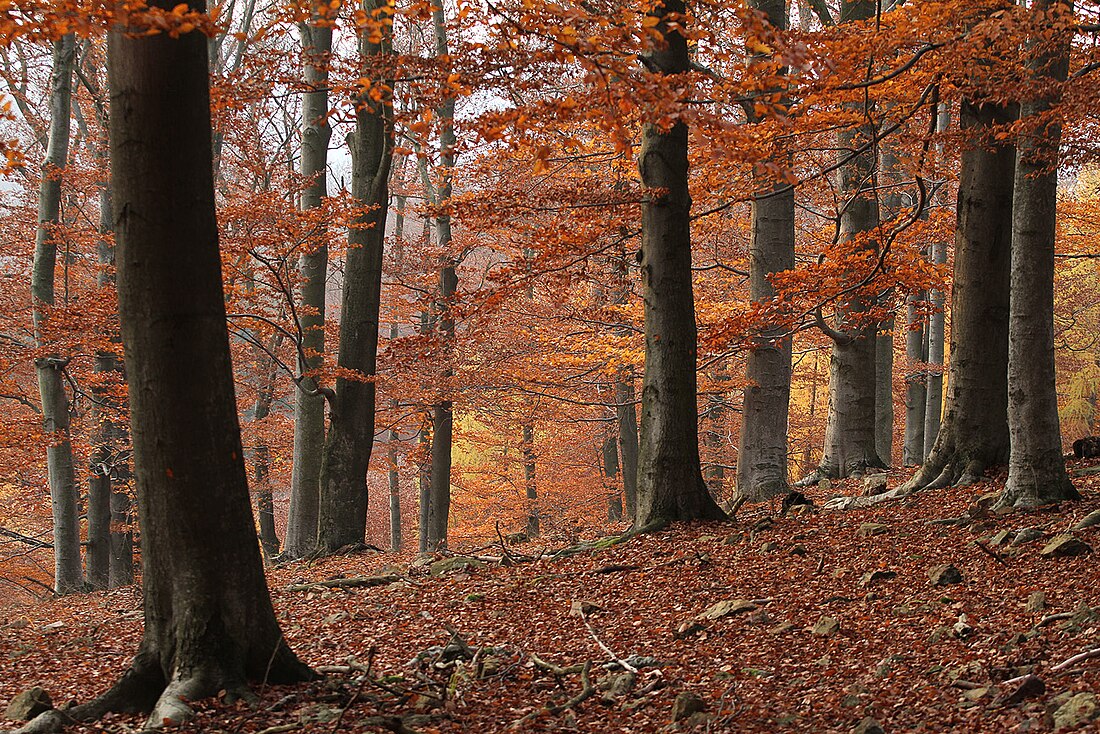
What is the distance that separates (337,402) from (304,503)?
2129 mm

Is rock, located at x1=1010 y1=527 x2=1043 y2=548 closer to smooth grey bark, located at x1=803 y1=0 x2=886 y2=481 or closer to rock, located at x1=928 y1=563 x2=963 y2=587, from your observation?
rock, located at x1=928 y1=563 x2=963 y2=587

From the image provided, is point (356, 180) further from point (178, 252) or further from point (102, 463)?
point (178, 252)

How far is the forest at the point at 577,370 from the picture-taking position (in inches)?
165

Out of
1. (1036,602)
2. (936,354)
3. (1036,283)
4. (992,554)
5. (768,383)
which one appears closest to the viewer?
(1036,602)

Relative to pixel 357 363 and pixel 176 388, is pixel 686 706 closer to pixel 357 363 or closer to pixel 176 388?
pixel 176 388

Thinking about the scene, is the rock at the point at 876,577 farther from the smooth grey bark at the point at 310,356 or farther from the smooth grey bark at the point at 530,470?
the smooth grey bark at the point at 530,470

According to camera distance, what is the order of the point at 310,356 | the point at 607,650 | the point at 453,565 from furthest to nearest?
the point at 310,356 → the point at 453,565 → the point at 607,650

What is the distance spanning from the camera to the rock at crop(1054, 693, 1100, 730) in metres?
3.50

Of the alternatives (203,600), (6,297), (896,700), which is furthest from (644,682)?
(6,297)

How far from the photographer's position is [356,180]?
11875 millimetres

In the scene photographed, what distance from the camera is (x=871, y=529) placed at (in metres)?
7.71

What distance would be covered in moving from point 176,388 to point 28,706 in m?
1.74

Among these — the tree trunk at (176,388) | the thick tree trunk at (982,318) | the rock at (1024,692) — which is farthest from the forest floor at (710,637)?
the thick tree trunk at (982,318)

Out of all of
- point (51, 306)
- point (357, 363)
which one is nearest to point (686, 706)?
point (357, 363)
